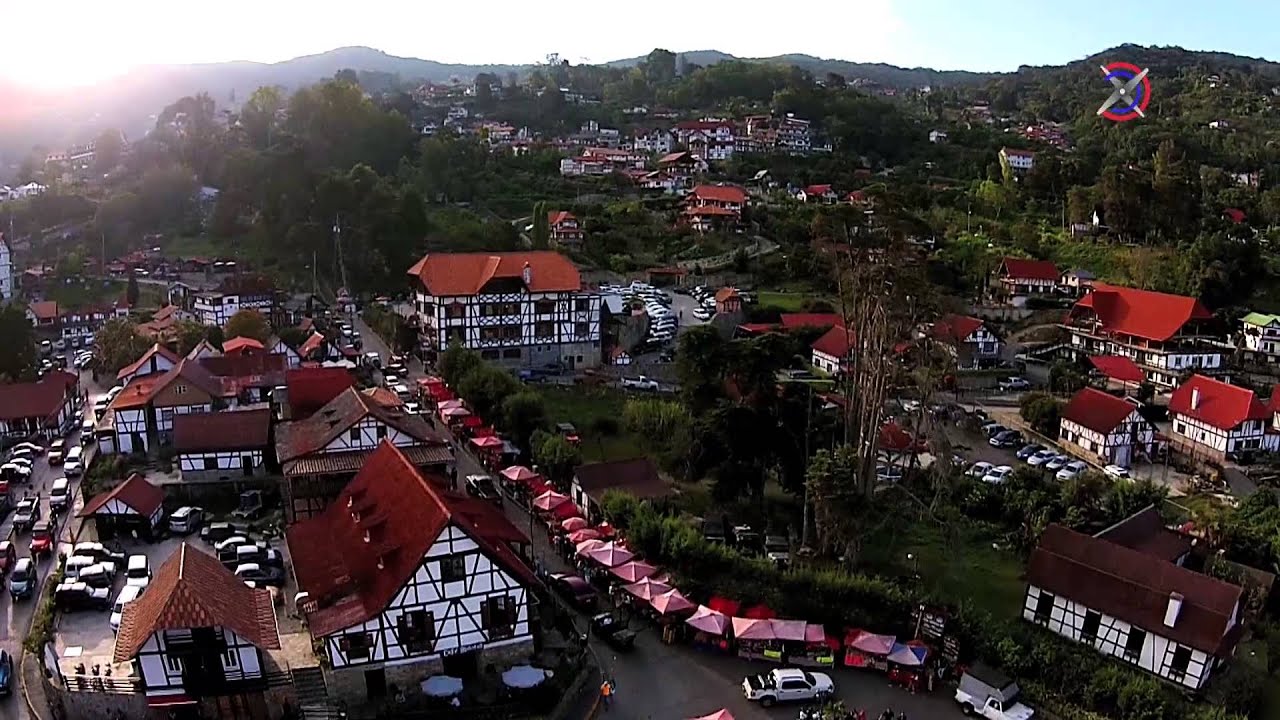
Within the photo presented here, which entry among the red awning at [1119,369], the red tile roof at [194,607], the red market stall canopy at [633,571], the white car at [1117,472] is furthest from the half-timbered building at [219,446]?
the red awning at [1119,369]

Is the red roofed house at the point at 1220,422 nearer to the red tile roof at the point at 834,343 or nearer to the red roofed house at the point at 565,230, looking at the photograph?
the red tile roof at the point at 834,343

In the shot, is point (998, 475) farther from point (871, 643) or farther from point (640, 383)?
point (871, 643)

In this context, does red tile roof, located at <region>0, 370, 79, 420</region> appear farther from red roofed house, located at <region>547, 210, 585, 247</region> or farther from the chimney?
the chimney

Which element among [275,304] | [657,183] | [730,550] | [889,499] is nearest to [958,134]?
[657,183]

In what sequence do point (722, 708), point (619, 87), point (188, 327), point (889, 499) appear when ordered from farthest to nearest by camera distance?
point (619, 87)
point (188, 327)
point (889, 499)
point (722, 708)

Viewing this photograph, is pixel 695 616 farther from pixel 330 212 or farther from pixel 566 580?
pixel 330 212

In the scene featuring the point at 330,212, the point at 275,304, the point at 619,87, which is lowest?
the point at 275,304

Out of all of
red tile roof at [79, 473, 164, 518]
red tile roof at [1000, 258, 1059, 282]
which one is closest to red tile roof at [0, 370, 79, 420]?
red tile roof at [79, 473, 164, 518]
